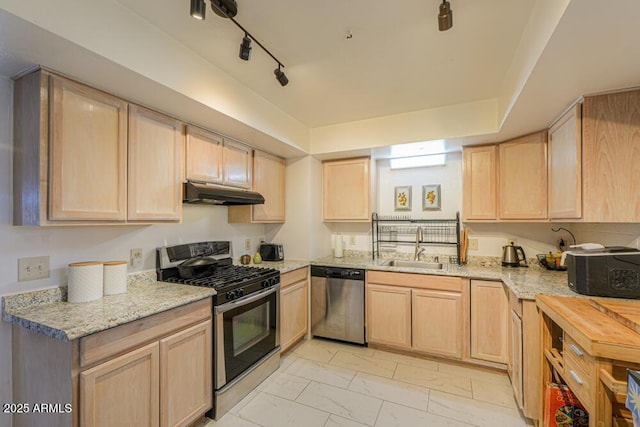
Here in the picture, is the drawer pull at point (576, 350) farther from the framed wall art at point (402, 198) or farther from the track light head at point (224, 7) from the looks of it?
the track light head at point (224, 7)

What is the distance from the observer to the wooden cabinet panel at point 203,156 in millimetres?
2135

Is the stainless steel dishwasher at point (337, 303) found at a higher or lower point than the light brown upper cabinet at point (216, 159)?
lower

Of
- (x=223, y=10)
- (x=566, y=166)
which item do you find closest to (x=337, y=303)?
(x=566, y=166)

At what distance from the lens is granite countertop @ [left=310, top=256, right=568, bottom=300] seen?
1862 millimetres

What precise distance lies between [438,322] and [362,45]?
7.84 ft

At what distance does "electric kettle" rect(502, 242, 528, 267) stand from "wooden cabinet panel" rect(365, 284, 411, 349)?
1020mm

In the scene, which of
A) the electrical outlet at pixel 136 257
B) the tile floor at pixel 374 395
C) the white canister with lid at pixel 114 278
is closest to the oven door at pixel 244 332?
the tile floor at pixel 374 395

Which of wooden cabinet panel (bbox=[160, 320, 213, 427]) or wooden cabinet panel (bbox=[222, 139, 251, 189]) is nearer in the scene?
wooden cabinet panel (bbox=[160, 320, 213, 427])

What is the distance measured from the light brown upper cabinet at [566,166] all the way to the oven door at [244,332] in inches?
91.0

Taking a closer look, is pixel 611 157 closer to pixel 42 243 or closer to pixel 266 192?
pixel 266 192

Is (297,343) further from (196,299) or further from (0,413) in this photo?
(0,413)

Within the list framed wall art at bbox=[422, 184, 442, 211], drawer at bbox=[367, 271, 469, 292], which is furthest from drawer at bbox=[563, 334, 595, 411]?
framed wall art at bbox=[422, 184, 442, 211]

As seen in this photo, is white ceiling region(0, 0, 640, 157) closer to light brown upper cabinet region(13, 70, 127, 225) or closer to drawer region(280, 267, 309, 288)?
light brown upper cabinet region(13, 70, 127, 225)

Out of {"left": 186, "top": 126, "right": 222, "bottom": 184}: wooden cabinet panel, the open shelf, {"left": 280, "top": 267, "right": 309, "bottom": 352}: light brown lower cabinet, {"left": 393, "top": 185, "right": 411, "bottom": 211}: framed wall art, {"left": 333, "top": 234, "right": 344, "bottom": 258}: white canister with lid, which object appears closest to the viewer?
{"left": 186, "top": 126, "right": 222, "bottom": 184}: wooden cabinet panel
